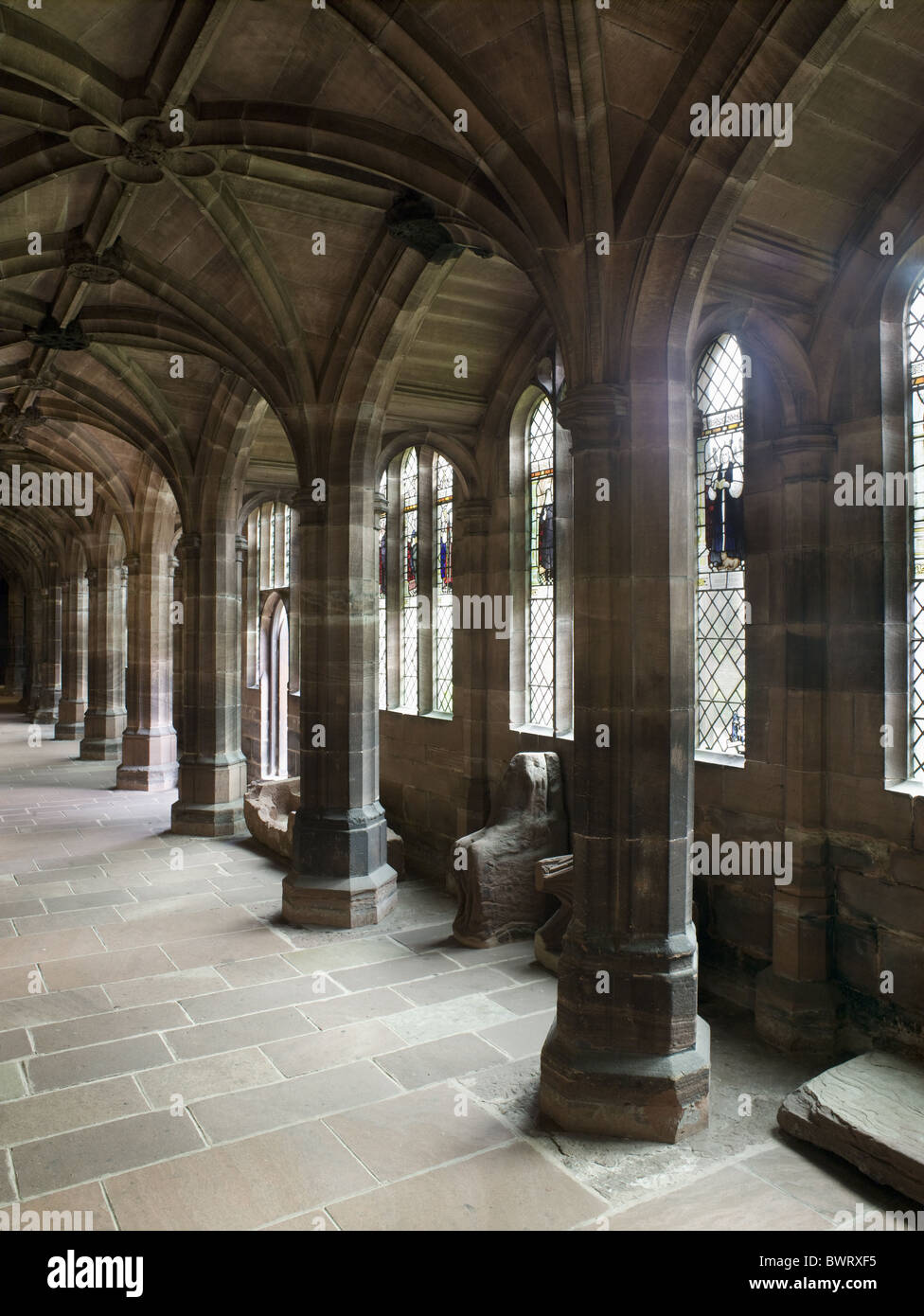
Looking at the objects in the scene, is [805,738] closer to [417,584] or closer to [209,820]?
[417,584]

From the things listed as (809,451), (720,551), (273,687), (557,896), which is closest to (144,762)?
(273,687)

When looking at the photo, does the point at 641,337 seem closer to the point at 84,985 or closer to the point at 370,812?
the point at 370,812

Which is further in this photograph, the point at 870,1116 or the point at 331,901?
the point at 331,901

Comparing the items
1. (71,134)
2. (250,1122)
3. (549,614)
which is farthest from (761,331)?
(250,1122)

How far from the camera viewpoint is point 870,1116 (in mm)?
4012

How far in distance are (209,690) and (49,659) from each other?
15.9 metres

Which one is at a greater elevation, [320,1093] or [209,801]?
[209,801]

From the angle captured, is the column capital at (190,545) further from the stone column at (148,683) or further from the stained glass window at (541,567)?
the stained glass window at (541,567)

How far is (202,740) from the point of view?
10.5 metres

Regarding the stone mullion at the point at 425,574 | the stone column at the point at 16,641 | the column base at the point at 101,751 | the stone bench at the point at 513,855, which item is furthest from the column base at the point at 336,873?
the stone column at the point at 16,641

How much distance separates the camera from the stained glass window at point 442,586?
32.5ft

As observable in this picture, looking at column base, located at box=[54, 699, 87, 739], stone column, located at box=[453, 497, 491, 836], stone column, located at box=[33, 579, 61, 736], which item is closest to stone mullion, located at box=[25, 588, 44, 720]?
stone column, located at box=[33, 579, 61, 736]

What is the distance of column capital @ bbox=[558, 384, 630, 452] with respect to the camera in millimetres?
4285

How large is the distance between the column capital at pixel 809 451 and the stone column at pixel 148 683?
1077 cm
